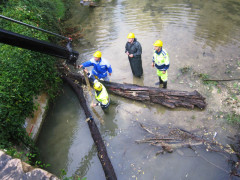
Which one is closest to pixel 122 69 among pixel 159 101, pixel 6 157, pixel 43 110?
pixel 159 101

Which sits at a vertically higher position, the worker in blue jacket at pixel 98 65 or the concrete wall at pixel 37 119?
the worker in blue jacket at pixel 98 65

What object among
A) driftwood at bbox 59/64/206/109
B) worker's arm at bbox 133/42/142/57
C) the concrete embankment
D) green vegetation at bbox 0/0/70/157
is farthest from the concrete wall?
worker's arm at bbox 133/42/142/57

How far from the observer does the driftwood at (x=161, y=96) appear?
643cm

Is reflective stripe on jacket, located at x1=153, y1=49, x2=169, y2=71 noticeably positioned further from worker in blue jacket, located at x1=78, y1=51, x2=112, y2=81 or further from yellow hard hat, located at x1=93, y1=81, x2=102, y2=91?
yellow hard hat, located at x1=93, y1=81, x2=102, y2=91

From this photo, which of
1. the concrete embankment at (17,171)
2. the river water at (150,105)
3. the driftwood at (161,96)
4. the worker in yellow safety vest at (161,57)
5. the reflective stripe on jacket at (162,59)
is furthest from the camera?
the driftwood at (161,96)

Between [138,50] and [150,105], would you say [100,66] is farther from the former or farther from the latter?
[150,105]

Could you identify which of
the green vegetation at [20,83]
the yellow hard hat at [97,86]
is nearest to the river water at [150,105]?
the green vegetation at [20,83]

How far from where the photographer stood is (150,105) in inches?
274

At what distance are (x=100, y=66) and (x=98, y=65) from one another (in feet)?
0.26

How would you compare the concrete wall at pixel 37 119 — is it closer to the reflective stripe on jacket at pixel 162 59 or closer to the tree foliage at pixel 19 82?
the tree foliage at pixel 19 82

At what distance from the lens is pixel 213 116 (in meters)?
6.28

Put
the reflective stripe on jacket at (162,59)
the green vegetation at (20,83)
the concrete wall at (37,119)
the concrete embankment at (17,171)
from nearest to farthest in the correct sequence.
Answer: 1. the concrete embankment at (17,171)
2. the green vegetation at (20,83)
3. the concrete wall at (37,119)
4. the reflective stripe on jacket at (162,59)

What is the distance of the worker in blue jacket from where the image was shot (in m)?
6.18

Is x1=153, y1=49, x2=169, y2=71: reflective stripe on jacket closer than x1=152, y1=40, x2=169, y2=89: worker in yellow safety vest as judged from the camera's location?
No
